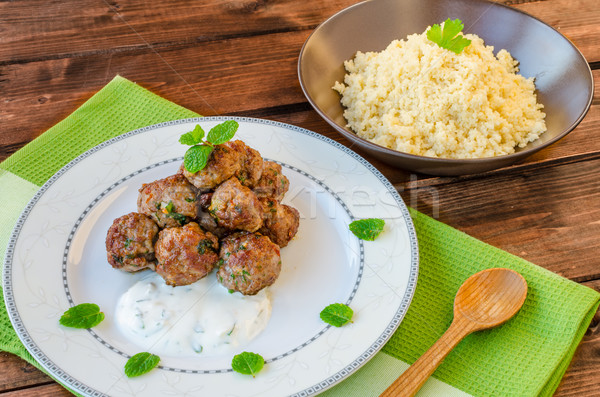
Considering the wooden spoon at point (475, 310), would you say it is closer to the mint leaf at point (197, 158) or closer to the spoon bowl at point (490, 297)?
the spoon bowl at point (490, 297)

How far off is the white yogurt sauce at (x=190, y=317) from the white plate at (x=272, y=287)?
40 millimetres

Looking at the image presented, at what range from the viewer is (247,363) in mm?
1877

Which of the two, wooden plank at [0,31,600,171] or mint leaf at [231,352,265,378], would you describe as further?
wooden plank at [0,31,600,171]

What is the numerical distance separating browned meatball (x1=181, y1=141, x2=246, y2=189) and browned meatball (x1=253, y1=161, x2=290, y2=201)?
0.44 ft

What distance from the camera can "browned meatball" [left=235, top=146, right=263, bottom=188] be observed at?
2.19 m

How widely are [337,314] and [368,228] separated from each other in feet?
1.33

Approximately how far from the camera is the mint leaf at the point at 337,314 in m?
2.01

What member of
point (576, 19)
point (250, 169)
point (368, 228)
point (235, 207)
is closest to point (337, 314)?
point (368, 228)

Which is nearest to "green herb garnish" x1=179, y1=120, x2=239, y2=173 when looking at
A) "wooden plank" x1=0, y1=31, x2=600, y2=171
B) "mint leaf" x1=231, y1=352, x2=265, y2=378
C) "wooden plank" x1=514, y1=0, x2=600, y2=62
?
"mint leaf" x1=231, y1=352, x2=265, y2=378

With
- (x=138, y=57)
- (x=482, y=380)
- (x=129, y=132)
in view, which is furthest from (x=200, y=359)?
(x=138, y=57)

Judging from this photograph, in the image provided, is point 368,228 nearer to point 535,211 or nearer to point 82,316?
point 535,211

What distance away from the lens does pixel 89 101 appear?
9.66 feet

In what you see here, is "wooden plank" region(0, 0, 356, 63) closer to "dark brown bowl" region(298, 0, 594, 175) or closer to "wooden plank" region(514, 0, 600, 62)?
"dark brown bowl" region(298, 0, 594, 175)

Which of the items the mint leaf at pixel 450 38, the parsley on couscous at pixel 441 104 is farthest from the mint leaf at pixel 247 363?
the mint leaf at pixel 450 38
